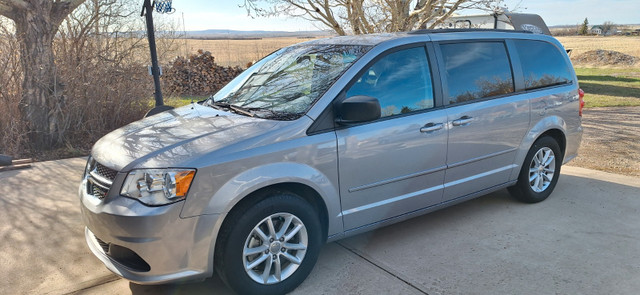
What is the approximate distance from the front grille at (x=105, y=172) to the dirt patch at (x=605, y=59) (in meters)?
30.0

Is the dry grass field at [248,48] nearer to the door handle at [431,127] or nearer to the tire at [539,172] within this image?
the tire at [539,172]

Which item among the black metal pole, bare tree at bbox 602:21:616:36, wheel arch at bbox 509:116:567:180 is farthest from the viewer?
bare tree at bbox 602:21:616:36

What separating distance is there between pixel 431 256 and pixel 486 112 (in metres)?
1.42

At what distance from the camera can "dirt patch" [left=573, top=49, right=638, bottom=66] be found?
26.4m

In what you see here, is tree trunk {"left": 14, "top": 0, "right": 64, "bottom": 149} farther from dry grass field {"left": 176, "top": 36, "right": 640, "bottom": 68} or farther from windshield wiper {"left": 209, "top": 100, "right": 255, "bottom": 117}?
windshield wiper {"left": 209, "top": 100, "right": 255, "bottom": 117}

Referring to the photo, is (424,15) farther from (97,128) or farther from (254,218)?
(254,218)

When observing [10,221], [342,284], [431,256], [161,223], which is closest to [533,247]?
[431,256]

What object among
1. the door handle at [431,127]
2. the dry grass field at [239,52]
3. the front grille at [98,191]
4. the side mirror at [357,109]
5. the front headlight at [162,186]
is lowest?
the front grille at [98,191]

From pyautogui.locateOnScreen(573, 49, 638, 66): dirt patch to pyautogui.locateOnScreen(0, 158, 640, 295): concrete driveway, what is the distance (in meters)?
26.0

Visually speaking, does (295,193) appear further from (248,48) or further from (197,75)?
(248,48)

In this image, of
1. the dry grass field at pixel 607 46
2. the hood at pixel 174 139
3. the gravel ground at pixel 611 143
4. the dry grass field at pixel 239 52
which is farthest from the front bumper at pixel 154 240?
the dry grass field at pixel 607 46

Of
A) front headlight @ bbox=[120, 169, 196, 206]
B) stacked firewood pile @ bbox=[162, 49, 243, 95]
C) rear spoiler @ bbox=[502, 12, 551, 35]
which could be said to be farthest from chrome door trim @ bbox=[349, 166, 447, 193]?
stacked firewood pile @ bbox=[162, 49, 243, 95]

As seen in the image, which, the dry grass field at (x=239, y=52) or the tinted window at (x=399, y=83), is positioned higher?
the dry grass field at (x=239, y=52)

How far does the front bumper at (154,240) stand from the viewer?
8.73 ft
